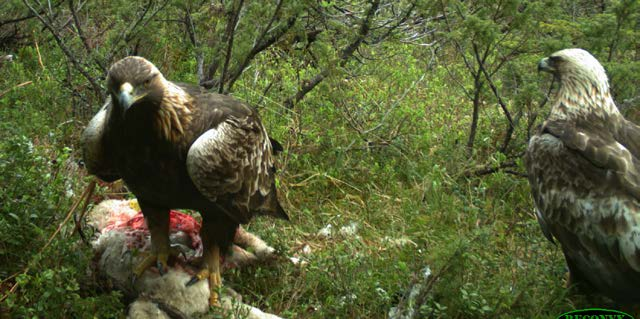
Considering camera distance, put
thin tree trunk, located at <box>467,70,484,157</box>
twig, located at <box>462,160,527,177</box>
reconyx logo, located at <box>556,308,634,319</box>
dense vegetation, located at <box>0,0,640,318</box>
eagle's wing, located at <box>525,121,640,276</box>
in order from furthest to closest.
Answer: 1. thin tree trunk, located at <box>467,70,484,157</box>
2. twig, located at <box>462,160,527,177</box>
3. dense vegetation, located at <box>0,0,640,318</box>
4. eagle's wing, located at <box>525,121,640,276</box>
5. reconyx logo, located at <box>556,308,634,319</box>

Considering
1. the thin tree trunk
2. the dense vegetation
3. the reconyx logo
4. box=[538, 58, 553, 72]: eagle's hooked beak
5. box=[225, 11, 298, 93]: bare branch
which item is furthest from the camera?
the thin tree trunk

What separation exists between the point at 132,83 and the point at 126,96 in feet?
0.40

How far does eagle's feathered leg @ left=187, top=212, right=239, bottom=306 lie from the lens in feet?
14.5

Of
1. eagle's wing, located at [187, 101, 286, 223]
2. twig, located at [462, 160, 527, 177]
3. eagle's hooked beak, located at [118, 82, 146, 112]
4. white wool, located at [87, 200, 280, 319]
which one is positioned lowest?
twig, located at [462, 160, 527, 177]

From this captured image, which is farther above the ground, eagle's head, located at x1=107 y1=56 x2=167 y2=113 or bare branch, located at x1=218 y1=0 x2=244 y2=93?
eagle's head, located at x1=107 y1=56 x2=167 y2=113

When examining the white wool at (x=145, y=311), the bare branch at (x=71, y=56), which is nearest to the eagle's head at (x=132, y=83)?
the white wool at (x=145, y=311)

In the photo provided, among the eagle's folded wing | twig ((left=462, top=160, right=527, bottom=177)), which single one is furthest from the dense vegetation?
the eagle's folded wing

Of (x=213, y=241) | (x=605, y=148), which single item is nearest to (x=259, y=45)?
(x=213, y=241)

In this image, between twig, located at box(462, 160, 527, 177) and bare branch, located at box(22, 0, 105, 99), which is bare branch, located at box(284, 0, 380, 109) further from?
bare branch, located at box(22, 0, 105, 99)

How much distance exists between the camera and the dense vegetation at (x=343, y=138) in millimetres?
4348

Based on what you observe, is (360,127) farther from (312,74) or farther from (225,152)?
(225,152)

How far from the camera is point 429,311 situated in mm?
4203

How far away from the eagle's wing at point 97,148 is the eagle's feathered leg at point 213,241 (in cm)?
65

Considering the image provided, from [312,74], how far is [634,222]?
4.30 meters
